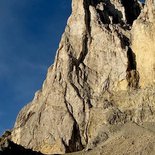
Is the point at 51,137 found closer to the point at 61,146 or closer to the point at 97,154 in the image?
the point at 61,146

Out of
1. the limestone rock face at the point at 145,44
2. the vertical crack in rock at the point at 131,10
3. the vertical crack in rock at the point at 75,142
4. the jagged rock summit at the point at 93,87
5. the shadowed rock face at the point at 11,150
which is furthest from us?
the vertical crack in rock at the point at 131,10

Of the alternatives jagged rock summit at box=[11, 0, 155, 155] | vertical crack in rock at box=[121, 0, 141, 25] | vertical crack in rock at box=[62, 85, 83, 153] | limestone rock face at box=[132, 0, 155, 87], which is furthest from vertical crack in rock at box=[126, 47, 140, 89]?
vertical crack in rock at box=[121, 0, 141, 25]

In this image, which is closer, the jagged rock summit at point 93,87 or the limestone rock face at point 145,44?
the jagged rock summit at point 93,87

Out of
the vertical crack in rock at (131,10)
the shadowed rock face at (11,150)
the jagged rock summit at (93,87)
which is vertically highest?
the vertical crack in rock at (131,10)

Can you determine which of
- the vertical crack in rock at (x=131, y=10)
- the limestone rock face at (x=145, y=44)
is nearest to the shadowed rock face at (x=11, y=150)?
the limestone rock face at (x=145, y=44)

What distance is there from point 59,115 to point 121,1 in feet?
126

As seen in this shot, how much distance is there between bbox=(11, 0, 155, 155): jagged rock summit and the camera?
99975mm

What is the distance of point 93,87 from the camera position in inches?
4336

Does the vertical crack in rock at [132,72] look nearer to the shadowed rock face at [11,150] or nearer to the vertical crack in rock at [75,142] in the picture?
the vertical crack in rock at [75,142]

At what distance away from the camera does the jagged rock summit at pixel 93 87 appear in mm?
99975

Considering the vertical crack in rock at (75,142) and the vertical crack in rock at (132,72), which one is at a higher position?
the vertical crack in rock at (132,72)

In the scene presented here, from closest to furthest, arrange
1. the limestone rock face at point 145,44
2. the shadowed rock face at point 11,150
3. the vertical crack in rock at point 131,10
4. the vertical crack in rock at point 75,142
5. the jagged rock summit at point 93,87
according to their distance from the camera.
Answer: the shadowed rock face at point 11,150, the jagged rock summit at point 93,87, the vertical crack in rock at point 75,142, the limestone rock face at point 145,44, the vertical crack in rock at point 131,10

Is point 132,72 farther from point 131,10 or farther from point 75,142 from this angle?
point 131,10

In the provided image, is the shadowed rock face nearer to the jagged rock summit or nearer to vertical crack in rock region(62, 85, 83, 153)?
the jagged rock summit
